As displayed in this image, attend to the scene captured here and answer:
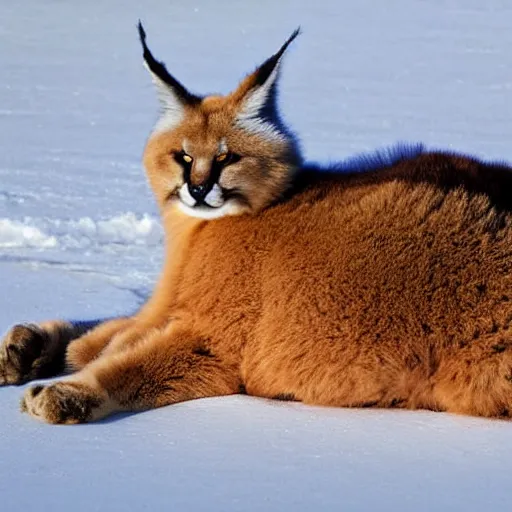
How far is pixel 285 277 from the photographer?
4926 millimetres

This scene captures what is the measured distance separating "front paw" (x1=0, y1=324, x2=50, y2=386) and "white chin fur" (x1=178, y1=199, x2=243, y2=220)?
0.89 metres

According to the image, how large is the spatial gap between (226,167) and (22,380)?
1.26 m

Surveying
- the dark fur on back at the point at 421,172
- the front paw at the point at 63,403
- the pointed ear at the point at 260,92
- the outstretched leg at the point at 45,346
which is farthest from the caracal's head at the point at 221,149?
the front paw at the point at 63,403

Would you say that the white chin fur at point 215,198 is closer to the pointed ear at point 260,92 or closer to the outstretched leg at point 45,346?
the pointed ear at point 260,92

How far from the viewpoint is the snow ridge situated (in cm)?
792

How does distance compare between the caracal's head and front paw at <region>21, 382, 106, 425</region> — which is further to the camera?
the caracal's head

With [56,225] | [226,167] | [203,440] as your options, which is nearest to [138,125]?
[56,225]

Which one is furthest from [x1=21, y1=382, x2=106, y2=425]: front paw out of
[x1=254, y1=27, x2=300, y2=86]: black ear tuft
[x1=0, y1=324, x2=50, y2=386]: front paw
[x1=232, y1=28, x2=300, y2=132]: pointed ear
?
[x1=254, y1=27, x2=300, y2=86]: black ear tuft

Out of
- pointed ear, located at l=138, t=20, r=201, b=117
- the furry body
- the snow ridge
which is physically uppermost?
pointed ear, located at l=138, t=20, r=201, b=117

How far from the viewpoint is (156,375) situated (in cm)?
484

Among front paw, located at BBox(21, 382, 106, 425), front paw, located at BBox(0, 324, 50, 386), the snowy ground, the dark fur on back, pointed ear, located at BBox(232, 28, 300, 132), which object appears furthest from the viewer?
pointed ear, located at BBox(232, 28, 300, 132)

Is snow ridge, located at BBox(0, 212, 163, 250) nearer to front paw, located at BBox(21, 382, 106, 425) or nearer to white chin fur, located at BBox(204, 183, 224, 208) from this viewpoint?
white chin fur, located at BBox(204, 183, 224, 208)

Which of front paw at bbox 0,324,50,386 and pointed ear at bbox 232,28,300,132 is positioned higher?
pointed ear at bbox 232,28,300,132

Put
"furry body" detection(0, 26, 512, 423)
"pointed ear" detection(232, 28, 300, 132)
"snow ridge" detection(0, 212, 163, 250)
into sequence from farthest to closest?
1. "snow ridge" detection(0, 212, 163, 250)
2. "pointed ear" detection(232, 28, 300, 132)
3. "furry body" detection(0, 26, 512, 423)
